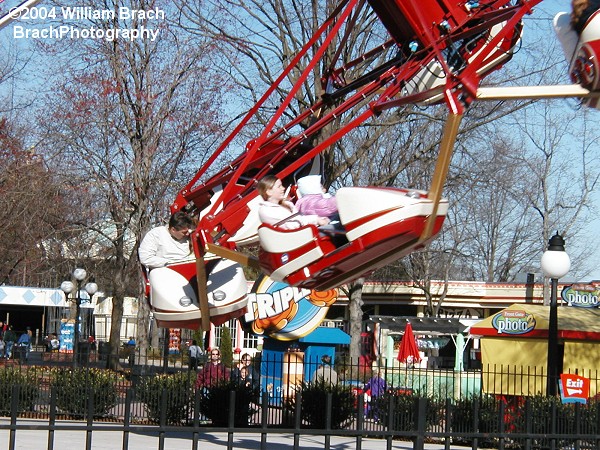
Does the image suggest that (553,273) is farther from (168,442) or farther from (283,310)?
(168,442)

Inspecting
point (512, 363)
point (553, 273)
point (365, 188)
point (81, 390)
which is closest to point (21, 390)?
point (81, 390)

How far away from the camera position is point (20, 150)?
26703mm

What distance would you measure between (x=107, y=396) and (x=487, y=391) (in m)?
6.86

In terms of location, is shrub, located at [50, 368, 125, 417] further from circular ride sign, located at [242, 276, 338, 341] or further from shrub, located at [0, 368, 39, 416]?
circular ride sign, located at [242, 276, 338, 341]

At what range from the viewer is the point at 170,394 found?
16.5 m

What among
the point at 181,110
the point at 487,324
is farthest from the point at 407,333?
the point at 181,110

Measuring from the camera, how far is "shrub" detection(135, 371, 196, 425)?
53.8 ft

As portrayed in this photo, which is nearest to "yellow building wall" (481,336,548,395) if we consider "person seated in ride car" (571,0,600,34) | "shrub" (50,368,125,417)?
"shrub" (50,368,125,417)

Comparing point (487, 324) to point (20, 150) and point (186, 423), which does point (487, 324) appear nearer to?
point (186, 423)

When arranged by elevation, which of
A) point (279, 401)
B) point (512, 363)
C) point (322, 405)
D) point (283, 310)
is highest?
point (283, 310)

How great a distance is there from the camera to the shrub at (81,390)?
16844mm

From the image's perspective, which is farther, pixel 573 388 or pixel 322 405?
pixel 322 405

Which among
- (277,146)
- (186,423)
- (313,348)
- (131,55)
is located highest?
(131,55)

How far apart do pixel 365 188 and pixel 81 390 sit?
11.2m
